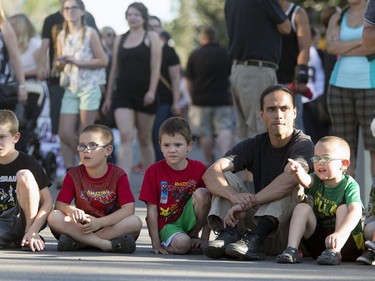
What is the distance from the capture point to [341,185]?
8195mm

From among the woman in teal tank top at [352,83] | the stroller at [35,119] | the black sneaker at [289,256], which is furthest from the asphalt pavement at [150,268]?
the stroller at [35,119]

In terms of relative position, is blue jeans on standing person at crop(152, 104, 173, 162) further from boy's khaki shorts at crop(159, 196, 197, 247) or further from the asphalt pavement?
the asphalt pavement

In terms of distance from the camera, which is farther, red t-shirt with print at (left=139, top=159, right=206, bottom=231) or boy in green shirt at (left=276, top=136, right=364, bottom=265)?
red t-shirt with print at (left=139, top=159, right=206, bottom=231)

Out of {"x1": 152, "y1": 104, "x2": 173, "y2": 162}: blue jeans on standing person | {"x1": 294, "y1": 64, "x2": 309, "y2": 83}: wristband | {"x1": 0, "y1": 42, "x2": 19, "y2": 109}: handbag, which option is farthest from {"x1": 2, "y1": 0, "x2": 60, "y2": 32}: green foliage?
{"x1": 0, "y1": 42, "x2": 19, "y2": 109}: handbag

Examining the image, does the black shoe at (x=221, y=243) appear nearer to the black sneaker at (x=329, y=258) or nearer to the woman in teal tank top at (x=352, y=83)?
the black sneaker at (x=329, y=258)

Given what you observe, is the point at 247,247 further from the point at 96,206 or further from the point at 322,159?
the point at 96,206

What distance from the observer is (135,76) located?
13.9m

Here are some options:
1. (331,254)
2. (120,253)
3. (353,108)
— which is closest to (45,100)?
(353,108)

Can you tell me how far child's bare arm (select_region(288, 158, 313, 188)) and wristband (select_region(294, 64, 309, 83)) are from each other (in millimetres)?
3639

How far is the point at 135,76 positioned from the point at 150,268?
6.41 metres

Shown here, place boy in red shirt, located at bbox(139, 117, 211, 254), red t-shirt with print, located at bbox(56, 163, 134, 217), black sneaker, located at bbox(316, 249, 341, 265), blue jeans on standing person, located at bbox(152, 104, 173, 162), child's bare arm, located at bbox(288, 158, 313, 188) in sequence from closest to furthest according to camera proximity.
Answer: black sneaker, located at bbox(316, 249, 341, 265)
child's bare arm, located at bbox(288, 158, 313, 188)
boy in red shirt, located at bbox(139, 117, 211, 254)
red t-shirt with print, located at bbox(56, 163, 134, 217)
blue jeans on standing person, located at bbox(152, 104, 173, 162)

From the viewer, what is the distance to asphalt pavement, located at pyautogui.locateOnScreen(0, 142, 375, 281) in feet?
23.8

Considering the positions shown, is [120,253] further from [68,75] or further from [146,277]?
[68,75]

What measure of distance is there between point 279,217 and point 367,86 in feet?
9.74
